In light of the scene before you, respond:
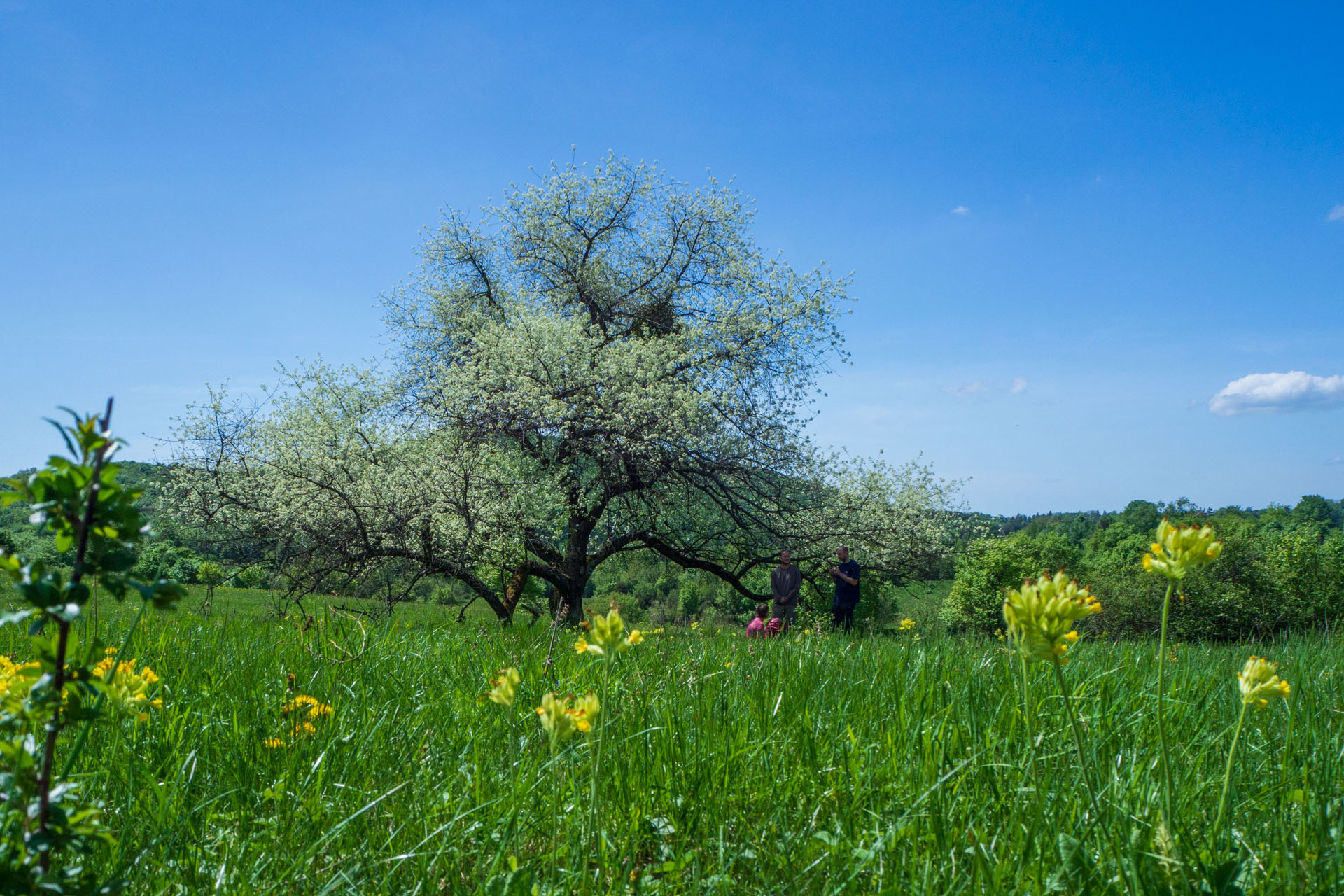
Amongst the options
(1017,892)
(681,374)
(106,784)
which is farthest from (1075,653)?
(681,374)

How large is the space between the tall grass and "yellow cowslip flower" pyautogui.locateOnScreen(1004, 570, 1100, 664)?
332mm

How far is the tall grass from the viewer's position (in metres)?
1.43

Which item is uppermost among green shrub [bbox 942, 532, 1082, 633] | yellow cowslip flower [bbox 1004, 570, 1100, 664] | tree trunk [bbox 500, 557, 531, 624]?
yellow cowslip flower [bbox 1004, 570, 1100, 664]

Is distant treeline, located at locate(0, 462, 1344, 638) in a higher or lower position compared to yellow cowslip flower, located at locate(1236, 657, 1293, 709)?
lower

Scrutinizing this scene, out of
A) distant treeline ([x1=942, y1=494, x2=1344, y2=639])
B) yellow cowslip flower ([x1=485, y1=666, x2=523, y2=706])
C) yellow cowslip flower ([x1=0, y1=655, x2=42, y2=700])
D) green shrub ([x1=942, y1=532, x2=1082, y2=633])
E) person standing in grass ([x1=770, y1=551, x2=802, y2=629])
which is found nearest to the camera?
yellow cowslip flower ([x1=0, y1=655, x2=42, y2=700])

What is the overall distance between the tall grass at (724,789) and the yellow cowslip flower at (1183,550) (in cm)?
48

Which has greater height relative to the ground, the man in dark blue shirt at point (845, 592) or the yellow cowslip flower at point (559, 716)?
the yellow cowslip flower at point (559, 716)

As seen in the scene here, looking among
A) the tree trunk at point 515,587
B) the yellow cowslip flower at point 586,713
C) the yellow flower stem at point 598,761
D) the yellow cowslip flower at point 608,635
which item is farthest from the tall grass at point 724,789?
the tree trunk at point 515,587

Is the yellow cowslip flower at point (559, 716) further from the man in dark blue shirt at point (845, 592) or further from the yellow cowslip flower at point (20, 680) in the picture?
the man in dark blue shirt at point (845, 592)

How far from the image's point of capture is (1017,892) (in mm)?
1346

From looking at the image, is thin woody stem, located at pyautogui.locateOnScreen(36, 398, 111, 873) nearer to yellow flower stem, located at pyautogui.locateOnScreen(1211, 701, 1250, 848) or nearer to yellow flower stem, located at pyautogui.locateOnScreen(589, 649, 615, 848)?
yellow flower stem, located at pyautogui.locateOnScreen(589, 649, 615, 848)

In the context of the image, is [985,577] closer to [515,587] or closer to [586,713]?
[515,587]

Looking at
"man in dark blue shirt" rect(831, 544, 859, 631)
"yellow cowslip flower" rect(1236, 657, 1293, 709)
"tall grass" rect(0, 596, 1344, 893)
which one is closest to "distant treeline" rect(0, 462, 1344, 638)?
"tall grass" rect(0, 596, 1344, 893)

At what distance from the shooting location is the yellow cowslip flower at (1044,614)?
1.26 m
